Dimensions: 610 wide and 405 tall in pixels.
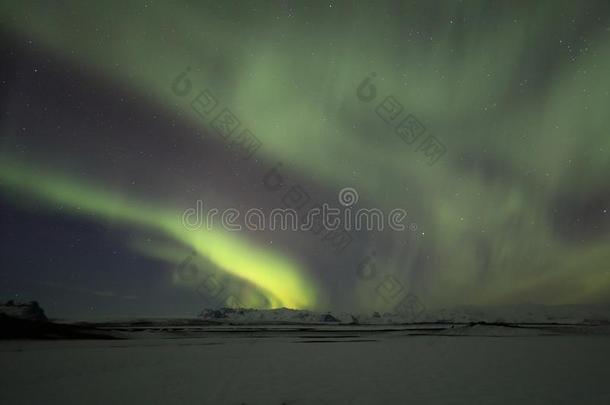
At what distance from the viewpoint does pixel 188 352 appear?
101ft

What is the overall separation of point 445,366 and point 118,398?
17.8 metres

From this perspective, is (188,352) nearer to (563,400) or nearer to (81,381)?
(81,381)

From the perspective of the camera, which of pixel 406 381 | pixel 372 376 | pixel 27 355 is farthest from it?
pixel 27 355

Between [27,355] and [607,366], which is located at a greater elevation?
[607,366]

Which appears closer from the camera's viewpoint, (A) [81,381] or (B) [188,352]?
(A) [81,381]

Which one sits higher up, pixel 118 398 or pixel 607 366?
pixel 607 366

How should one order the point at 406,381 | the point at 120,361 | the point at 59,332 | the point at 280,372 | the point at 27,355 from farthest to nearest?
the point at 59,332 → the point at 27,355 → the point at 120,361 → the point at 280,372 → the point at 406,381

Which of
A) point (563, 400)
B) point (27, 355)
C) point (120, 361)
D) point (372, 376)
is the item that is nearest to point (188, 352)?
point (120, 361)

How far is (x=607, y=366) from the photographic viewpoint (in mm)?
23594

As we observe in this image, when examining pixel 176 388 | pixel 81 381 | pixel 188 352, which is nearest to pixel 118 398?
pixel 176 388

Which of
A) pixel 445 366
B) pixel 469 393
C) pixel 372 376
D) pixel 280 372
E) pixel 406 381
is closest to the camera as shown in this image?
pixel 469 393

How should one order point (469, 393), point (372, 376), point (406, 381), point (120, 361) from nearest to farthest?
point (469, 393) → point (406, 381) → point (372, 376) → point (120, 361)

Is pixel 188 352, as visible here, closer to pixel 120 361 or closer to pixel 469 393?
pixel 120 361

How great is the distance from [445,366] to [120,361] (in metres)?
21.2
